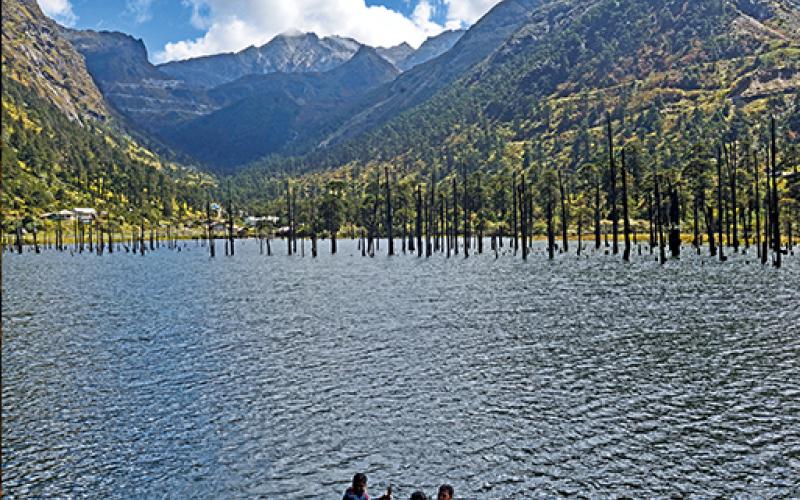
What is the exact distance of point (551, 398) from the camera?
31.8 meters

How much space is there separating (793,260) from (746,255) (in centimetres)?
1464

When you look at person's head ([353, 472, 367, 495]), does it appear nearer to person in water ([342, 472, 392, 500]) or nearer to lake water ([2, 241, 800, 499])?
person in water ([342, 472, 392, 500])

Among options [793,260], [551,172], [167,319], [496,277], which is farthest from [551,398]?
[551,172]

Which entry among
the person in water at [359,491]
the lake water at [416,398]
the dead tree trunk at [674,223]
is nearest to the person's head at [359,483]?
the person in water at [359,491]

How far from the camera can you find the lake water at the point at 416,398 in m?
23.3

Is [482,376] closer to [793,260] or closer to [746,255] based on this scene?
[793,260]

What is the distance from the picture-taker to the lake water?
2331cm

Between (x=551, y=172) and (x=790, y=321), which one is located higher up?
(x=551, y=172)

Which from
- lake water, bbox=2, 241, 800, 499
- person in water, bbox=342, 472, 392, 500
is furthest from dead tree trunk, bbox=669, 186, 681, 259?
person in water, bbox=342, 472, 392, 500

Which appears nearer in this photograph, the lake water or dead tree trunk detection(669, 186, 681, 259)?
the lake water

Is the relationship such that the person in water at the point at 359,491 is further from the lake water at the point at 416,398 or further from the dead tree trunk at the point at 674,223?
the dead tree trunk at the point at 674,223

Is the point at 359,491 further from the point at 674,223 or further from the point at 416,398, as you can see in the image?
the point at 674,223

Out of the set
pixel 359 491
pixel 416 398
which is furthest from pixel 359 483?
pixel 416 398

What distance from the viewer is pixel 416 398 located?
32.6 metres
